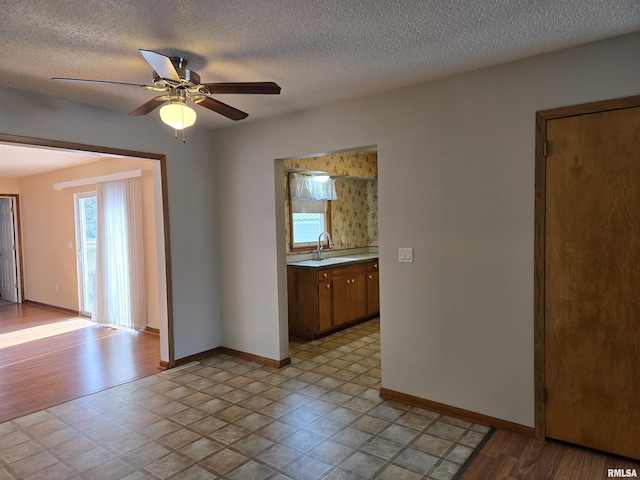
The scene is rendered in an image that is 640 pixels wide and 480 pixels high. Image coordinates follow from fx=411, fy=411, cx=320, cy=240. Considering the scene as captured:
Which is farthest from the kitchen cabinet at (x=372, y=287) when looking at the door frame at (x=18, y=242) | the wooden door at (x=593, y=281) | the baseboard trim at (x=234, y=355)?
the door frame at (x=18, y=242)

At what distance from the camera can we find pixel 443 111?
297cm

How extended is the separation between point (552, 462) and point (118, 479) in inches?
98.3

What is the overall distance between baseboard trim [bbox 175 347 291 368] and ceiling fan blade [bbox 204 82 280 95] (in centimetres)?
269

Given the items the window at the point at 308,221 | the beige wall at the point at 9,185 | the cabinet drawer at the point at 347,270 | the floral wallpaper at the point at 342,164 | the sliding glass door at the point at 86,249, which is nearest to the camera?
the cabinet drawer at the point at 347,270

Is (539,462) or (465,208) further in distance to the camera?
(465,208)

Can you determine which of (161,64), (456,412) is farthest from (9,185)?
(456,412)

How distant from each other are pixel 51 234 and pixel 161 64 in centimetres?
648

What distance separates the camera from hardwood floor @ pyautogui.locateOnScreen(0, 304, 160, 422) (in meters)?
3.54

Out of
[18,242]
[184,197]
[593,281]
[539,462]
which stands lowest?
[539,462]

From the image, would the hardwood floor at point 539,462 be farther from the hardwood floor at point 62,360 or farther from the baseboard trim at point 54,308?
the baseboard trim at point 54,308

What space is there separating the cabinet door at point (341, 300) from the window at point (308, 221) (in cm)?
81

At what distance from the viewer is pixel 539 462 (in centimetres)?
240

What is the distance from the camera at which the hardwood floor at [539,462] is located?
2.28 metres

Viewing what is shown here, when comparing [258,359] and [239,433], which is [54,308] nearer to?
[258,359]
